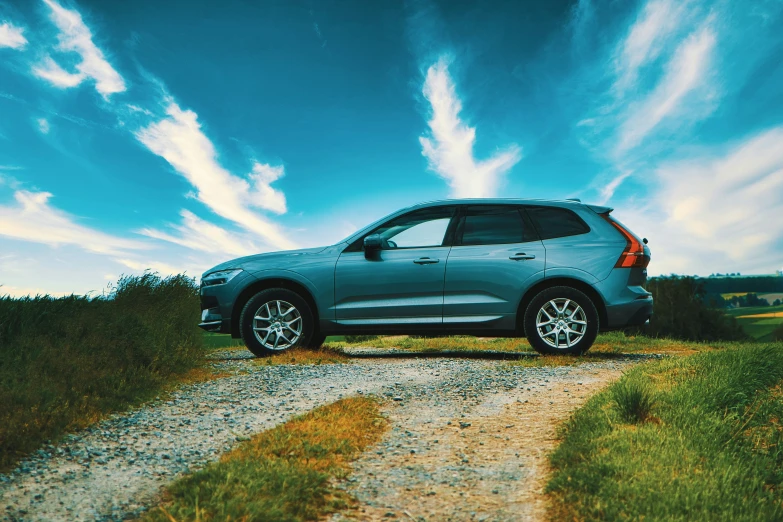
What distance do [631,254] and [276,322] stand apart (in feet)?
15.4

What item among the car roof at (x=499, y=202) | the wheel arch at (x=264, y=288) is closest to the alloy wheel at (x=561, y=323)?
the car roof at (x=499, y=202)

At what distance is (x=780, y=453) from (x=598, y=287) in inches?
152

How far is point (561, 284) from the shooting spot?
8367 mm

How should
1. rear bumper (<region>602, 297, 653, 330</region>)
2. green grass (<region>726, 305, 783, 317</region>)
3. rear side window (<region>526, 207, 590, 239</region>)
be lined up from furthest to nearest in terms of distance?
green grass (<region>726, 305, 783, 317</region>)
rear side window (<region>526, 207, 590, 239</region>)
rear bumper (<region>602, 297, 653, 330</region>)

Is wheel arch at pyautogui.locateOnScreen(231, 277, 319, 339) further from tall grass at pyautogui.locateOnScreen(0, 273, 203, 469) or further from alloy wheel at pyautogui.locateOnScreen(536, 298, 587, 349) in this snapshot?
alloy wheel at pyautogui.locateOnScreen(536, 298, 587, 349)

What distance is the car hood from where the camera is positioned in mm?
8703

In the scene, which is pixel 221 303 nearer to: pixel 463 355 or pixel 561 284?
pixel 463 355

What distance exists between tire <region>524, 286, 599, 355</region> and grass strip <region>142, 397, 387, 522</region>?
3.92 meters

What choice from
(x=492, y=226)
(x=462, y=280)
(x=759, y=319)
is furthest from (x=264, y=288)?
(x=759, y=319)

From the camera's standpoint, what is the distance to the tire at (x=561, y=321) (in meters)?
8.17

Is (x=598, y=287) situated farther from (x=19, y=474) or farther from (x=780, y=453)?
(x=19, y=474)

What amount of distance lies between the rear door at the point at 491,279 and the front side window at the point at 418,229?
0.33m

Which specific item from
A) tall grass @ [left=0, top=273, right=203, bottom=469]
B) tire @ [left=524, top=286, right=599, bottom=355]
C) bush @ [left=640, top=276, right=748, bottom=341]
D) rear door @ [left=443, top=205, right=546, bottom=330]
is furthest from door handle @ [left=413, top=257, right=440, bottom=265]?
bush @ [left=640, top=276, right=748, bottom=341]

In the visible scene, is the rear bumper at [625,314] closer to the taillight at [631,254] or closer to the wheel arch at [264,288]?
the taillight at [631,254]
